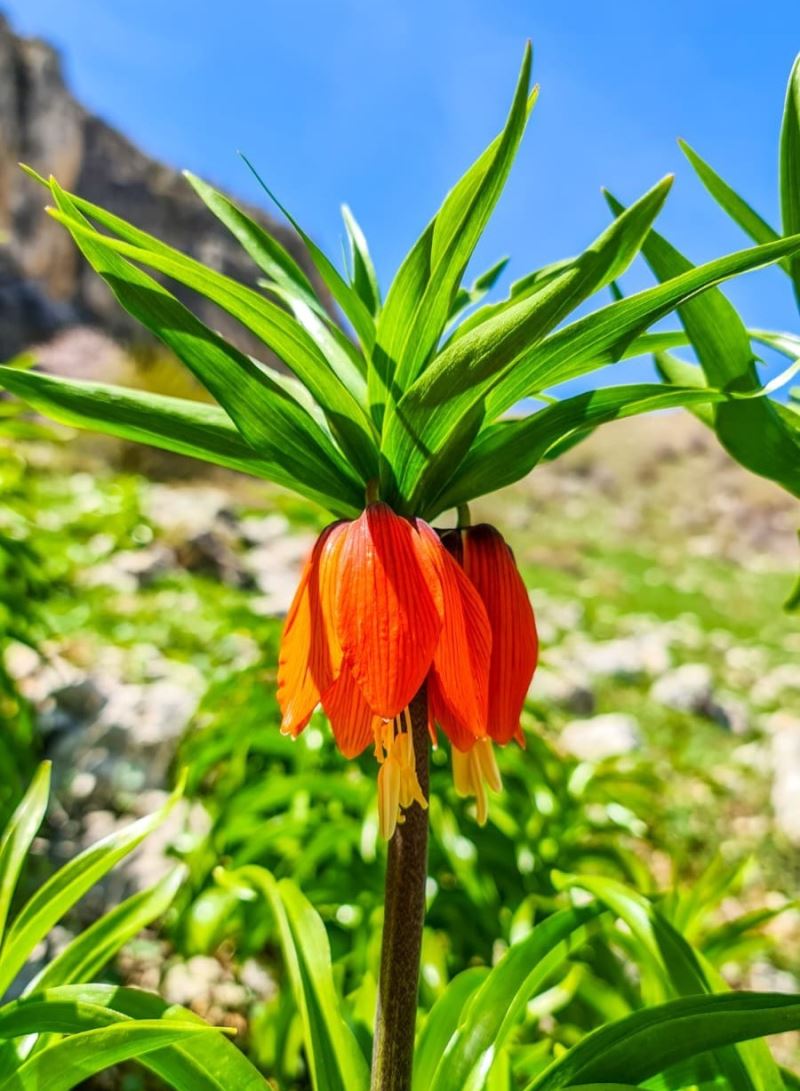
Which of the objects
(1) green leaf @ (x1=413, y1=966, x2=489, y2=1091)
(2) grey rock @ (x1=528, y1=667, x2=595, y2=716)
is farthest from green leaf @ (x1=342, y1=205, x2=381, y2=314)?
(2) grey rock @ (x1=528, y1=667, x2=595, y2=716)

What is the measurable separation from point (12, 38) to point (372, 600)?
28951 millimetres

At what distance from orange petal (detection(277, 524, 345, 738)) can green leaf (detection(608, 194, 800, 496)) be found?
0.32 m

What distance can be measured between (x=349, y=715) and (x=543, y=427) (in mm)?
249

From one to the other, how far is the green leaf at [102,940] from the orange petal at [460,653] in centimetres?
42

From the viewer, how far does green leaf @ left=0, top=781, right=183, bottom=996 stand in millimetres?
784

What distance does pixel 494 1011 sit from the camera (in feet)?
2.38

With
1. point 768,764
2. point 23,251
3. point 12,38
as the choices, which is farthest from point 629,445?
point 768,764

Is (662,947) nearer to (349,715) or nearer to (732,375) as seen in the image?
(349,715)

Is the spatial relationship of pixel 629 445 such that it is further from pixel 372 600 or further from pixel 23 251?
pixel 372 600

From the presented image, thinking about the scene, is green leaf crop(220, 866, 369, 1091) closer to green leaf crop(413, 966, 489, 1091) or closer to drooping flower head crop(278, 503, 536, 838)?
green leaf crop(413, 966, 489, 1091)

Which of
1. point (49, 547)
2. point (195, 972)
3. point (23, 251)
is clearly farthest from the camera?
point (23, 251)

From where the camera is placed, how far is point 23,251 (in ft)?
74.3

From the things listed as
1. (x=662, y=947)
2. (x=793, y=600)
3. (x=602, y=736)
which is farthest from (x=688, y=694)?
(x=662, y=947)

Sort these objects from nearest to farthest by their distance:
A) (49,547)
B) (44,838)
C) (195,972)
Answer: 1. (195,972)
2. (44,838)
3. (49,547)
